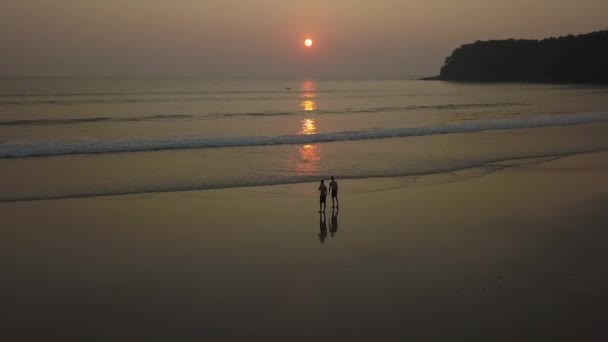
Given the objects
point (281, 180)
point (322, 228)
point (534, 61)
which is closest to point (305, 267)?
point (322, 228)

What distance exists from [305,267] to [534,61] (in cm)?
12086

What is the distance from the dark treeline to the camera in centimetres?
9644

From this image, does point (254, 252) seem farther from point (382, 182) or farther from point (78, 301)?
A: point (382, 182)

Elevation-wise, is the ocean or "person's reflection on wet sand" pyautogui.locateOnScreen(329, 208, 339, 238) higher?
the ocean

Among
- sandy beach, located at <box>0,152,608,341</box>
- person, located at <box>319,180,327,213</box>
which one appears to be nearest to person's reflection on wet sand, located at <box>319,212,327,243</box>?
sandy beach, located at <box>0,152,608,341</box>

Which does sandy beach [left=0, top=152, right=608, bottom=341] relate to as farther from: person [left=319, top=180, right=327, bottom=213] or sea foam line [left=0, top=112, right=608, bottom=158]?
sea foam line [left=0, top=112, right=608, bottom=158]

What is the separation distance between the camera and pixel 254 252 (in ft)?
29.8

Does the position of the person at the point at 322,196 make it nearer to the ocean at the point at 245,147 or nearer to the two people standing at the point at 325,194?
the two people standing at the point at 325,194

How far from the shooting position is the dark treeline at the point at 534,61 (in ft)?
316

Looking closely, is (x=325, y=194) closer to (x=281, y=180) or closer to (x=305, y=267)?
(x=305, y=267)

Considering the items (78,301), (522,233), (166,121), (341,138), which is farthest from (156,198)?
(166,121)

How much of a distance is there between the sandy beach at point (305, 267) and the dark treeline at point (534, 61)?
98258 millimetres

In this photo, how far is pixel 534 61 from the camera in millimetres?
113125

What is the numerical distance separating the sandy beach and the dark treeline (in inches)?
3868
